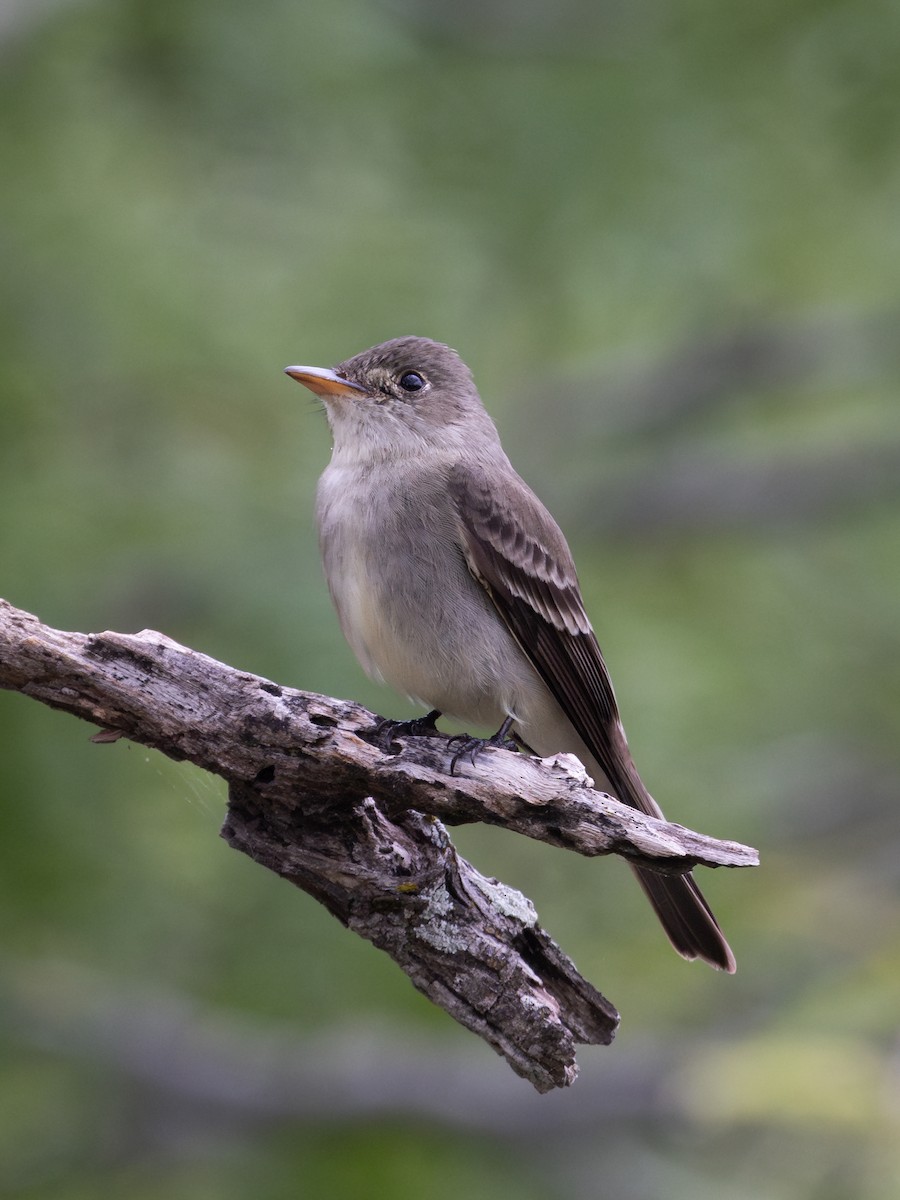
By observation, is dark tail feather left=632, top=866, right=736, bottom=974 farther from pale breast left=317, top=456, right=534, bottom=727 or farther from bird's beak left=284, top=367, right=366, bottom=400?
bird's beak left=284, top=367, right=366, bottom=400

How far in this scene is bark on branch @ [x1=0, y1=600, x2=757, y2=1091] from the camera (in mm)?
3461

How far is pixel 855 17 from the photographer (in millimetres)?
7105

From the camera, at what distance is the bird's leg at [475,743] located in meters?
3.61

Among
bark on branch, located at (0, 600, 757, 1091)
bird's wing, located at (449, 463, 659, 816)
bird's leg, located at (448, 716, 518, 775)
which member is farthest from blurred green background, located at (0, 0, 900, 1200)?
bark on branch, located at (0, 600, 757, 1091)

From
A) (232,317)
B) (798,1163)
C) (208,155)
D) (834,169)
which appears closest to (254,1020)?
(798,1163)

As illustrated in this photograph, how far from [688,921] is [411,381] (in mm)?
2129

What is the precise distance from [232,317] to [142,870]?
249 centimetres

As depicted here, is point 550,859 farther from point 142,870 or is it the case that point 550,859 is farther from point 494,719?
point 494,719

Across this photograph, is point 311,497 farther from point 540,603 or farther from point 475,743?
point 475,743

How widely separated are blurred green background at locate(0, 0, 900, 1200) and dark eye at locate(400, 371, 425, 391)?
1.46 m

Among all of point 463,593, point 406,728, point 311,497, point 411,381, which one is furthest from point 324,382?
point 311,497

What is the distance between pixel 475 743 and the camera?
3.81m

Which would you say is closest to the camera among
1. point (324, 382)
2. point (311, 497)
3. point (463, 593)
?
point (463, 593)

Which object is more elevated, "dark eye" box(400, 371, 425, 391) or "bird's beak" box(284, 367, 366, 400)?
"dark eye" box(400, 371, 425, 391)
